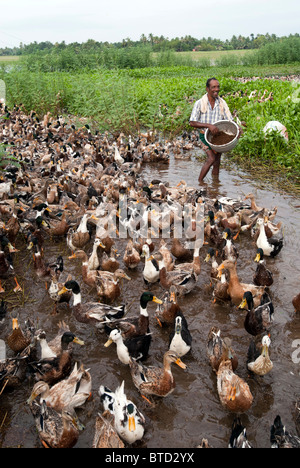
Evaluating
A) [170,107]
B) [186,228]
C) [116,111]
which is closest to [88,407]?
[186,228]

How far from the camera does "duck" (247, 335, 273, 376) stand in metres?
4.06

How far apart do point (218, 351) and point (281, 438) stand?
1.14 metres

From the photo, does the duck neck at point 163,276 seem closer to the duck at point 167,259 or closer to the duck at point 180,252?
the duck at point 167,259

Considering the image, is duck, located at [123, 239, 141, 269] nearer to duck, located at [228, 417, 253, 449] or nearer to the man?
duck, located at [228, 417, 253, 449]

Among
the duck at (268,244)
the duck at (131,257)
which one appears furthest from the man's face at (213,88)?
the duck at (131,257)

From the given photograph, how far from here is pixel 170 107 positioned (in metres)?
15.7

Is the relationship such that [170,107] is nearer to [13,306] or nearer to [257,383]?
[13,306]

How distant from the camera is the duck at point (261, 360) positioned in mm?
4059

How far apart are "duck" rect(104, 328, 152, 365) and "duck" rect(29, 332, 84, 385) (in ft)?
1.51

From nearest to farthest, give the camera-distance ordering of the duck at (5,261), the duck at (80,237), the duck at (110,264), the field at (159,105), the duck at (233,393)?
1. the duck at (233,393)
2. the duck at (5,261)
3. the duck at (110,264)
4. the duck at (80,237)
5. the field at (159,105)

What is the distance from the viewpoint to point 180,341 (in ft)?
14.4

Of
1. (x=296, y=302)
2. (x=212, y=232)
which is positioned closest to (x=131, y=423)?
(x=296, y=302)

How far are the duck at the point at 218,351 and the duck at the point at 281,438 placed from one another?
0.89 metres

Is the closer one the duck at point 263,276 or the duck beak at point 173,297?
the duck beak at point 173,297
